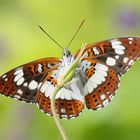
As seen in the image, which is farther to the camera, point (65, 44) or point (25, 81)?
point (65, 44)

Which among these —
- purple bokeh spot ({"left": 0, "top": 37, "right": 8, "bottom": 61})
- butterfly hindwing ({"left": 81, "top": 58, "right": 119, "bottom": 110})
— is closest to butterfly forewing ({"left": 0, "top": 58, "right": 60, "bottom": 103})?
butterfly hindwing ({"left": 81, "top": 58, "right": 119, "bottom": 110})

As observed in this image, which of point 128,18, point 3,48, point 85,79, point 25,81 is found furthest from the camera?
point 3,48

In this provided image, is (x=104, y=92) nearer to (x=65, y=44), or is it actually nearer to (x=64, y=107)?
(x=64, y=107)

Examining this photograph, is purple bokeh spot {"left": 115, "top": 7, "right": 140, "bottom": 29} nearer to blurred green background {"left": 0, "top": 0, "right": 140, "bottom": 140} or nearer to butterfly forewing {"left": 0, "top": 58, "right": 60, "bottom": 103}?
blurred green background {"left": 0, "top": 0, "right": 140, "bottom": 140}

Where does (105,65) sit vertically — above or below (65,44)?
above

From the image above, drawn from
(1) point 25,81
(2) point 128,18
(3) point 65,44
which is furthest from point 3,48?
(1) point 25,81

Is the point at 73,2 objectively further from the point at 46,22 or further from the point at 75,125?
the point at 75,125
